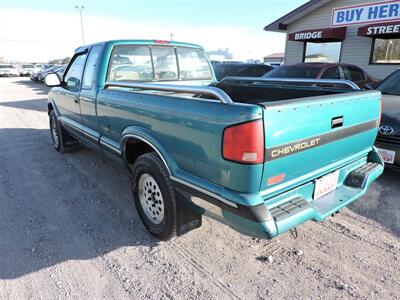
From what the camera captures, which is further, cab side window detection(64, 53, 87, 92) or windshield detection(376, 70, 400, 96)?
windshield detection(376, 70, 400, 96)

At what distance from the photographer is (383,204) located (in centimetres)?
365

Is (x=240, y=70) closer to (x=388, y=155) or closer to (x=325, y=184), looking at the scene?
(x=388, y=155)

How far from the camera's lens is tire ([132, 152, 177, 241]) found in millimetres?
2676

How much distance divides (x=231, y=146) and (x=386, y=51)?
13.5 meters

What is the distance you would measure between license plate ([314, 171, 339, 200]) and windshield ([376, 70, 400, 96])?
10.4 ft

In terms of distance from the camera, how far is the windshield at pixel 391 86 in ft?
16.7

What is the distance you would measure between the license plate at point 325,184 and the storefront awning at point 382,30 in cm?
1089

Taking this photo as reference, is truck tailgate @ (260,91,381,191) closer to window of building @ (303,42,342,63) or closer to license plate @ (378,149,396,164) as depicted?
license plate @ (378,149,396,164)

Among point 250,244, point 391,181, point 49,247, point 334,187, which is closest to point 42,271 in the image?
point 49,247

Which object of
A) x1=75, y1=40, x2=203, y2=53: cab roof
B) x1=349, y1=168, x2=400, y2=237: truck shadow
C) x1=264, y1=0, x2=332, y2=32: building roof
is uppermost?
x1=264, y1=0, x2=332, y2=32: building roof

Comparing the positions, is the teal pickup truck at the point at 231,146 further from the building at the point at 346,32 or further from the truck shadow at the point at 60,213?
the building at the point at 346,32

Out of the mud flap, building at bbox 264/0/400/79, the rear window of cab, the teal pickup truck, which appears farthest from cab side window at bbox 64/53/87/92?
building at bbox 264/0/400/79

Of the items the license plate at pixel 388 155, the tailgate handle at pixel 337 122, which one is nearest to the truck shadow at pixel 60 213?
the tailgate handle at pixel 337 122

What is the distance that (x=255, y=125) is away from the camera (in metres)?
1.94
